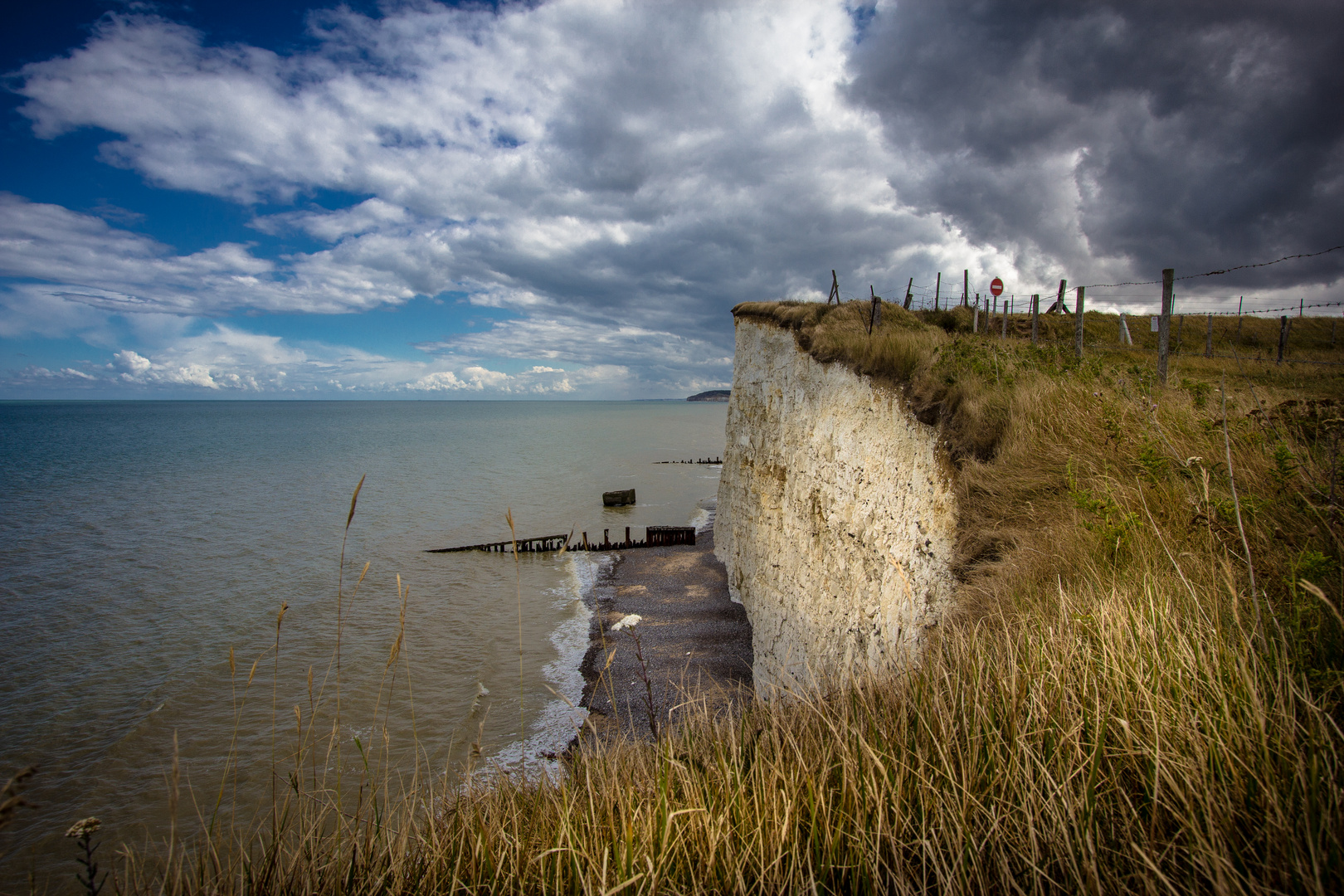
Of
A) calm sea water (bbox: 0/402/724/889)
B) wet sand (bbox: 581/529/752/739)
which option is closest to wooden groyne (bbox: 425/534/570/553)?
calm sea water (bbox: 0/402/724/889)

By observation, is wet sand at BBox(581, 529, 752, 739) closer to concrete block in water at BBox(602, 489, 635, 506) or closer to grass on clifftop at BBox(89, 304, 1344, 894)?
grass on clifftop at BBox(89, 304, 1344, 894)

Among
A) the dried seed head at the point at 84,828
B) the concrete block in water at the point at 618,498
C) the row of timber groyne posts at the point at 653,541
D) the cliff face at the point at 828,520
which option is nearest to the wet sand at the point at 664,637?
the cliff face at the point at 828,520

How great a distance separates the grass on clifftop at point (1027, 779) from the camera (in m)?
1.61

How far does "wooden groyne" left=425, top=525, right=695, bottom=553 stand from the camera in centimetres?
2077

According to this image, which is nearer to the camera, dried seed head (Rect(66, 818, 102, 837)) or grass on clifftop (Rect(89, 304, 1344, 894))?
grass on clifftop (Rect(89, 304, 1344, 894))

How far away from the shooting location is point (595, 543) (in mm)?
22594

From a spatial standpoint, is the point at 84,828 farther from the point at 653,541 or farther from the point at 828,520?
the point at 653,541

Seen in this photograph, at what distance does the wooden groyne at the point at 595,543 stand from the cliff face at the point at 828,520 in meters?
4.72

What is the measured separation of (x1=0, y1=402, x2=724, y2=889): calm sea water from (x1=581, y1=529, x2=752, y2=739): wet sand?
0.79m

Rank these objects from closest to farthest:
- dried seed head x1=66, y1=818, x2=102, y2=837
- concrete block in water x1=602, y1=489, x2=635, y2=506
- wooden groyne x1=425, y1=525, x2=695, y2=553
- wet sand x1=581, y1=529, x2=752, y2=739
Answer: dried seed head x1=66, y1=818, x2=102, y2=837 → wet sand x1=581, y1=529, x2=752, y2=739 → wooden groyne x1=425, y1=525, x2=695, y2=553 → concrete block in water x1=602, y1=489, x2=635, y2=506

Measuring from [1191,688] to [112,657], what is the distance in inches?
687

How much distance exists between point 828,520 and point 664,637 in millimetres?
5402

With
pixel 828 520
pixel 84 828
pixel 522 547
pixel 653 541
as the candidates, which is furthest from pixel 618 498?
pixel 84 828

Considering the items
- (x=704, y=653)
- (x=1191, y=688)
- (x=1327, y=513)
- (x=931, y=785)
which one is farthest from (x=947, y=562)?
(x=704, y=653)
